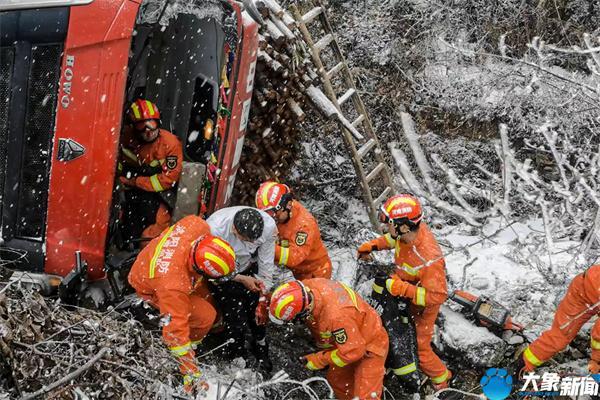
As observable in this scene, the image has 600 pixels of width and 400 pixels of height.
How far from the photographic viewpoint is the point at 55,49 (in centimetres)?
452

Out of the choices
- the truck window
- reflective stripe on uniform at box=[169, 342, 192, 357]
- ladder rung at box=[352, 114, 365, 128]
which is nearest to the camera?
reflective stripe on uniform at box=[169, 342, 192, 357]

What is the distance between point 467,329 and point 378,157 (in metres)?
2.61

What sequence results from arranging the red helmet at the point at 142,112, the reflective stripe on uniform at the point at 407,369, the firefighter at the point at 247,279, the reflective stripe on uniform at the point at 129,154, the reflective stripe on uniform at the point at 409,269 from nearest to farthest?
the firefighter at the point at 247,279 < the reflective stripe on uniform at the point at 407,369 < the reflective stripe on uniform at the point at 409,269 < the red helmet at the point at 142,112 < the reflective stripe on uniform at the point at 129,154

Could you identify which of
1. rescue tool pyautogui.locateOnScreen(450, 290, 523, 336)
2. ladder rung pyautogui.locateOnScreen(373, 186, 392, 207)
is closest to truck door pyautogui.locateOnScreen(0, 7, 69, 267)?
rescue tool pyautogui.locateOnScreen(450, 290, 523, 336)

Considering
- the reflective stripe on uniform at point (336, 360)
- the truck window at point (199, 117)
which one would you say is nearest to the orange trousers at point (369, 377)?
the reflective stripe on uniform at point (336, 360)

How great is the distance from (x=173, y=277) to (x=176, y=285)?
0.20ft

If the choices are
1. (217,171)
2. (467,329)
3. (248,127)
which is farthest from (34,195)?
(467,329)

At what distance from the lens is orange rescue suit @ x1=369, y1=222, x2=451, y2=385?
4914mm

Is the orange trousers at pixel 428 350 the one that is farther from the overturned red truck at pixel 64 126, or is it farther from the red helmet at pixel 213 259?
the overturned red truck at pixel 64 126

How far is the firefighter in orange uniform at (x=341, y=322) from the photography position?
4254 millimetres

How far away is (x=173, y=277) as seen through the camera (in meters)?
4.27

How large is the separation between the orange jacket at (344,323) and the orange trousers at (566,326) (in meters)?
1.34

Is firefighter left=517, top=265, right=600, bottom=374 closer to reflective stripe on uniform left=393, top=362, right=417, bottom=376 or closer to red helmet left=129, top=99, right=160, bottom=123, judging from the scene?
reflective stripe on uniform left=393, top=362, right=417, bottom=376

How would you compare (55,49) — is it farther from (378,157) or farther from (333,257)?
(378,157)
